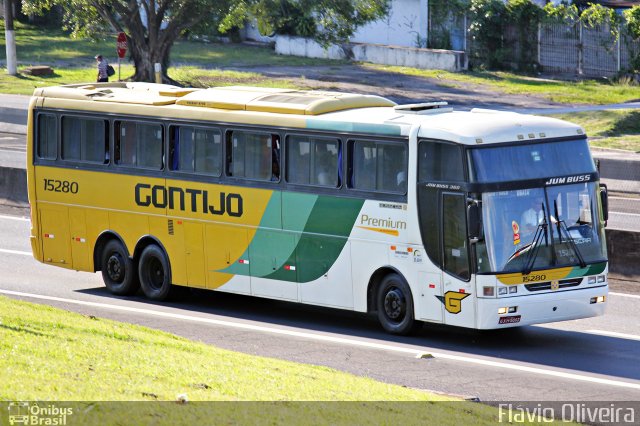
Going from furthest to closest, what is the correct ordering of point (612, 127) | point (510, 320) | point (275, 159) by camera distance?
1. point (612, 127)
2. point (275, 159)
3. point (510, 320)

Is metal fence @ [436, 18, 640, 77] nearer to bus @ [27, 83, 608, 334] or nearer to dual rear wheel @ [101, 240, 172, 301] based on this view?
bus @ [27, 83, 608, 334]

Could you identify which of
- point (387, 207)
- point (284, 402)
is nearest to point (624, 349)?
point (387, 207)

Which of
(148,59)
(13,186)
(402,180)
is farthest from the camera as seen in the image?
(148,59)

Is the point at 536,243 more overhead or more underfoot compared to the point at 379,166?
more underfoot

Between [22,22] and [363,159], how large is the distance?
58.6 m

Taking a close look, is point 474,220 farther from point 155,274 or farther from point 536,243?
point 155,274

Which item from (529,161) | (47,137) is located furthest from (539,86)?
(529,161)

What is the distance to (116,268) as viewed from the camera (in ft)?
66.7

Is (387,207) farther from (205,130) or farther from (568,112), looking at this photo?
(568,112)

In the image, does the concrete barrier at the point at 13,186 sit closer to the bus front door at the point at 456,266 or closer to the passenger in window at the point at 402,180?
the passenger in window at the point at 402,180

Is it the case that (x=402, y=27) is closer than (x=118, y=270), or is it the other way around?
(x=118, y=270)

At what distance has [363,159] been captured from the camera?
666 inches

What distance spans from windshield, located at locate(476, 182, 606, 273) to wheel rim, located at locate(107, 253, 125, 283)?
Result: 7.18 metres

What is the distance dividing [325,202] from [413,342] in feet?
8.01
